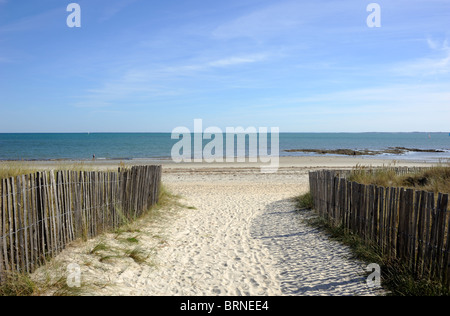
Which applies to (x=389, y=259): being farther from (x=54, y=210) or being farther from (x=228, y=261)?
(x=54, y=210)

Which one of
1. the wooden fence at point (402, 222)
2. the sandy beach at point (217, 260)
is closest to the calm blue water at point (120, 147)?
the sandy beach at point (217, 260)

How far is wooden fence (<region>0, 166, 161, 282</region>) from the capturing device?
4.51m

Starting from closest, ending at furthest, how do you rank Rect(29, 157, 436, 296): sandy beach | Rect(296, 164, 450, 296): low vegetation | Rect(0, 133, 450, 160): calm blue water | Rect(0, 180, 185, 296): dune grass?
Rect(0, 180, 185, 296): dune grass
Rect(296, 164, 450, 296): low vegetation
Rect(29, 157, 436, 296): sandy beach
Rect(0, 133, 450, 160): calm blue water

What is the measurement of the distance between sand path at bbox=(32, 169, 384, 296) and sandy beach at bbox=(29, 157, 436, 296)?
0.01 metres

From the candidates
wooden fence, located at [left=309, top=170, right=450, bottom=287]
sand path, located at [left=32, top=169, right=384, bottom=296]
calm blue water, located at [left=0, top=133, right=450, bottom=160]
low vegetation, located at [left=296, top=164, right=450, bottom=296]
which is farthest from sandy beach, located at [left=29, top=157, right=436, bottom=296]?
calm blue water, located at [left=0, top=133, right=450, bottom=160]

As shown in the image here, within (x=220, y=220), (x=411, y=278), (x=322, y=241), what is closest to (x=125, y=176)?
(x=220, y=220)

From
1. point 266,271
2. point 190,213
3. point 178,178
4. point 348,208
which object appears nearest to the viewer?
point 266,271

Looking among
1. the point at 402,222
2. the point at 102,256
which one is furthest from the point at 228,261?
the point at 402,222

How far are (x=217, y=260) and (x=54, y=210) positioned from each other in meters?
2.77

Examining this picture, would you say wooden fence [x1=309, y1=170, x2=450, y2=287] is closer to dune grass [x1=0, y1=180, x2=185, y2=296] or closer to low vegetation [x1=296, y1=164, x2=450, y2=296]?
low vegetation [x1=296, y1=164, x2=450, y2=296]

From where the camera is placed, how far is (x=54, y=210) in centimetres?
552
